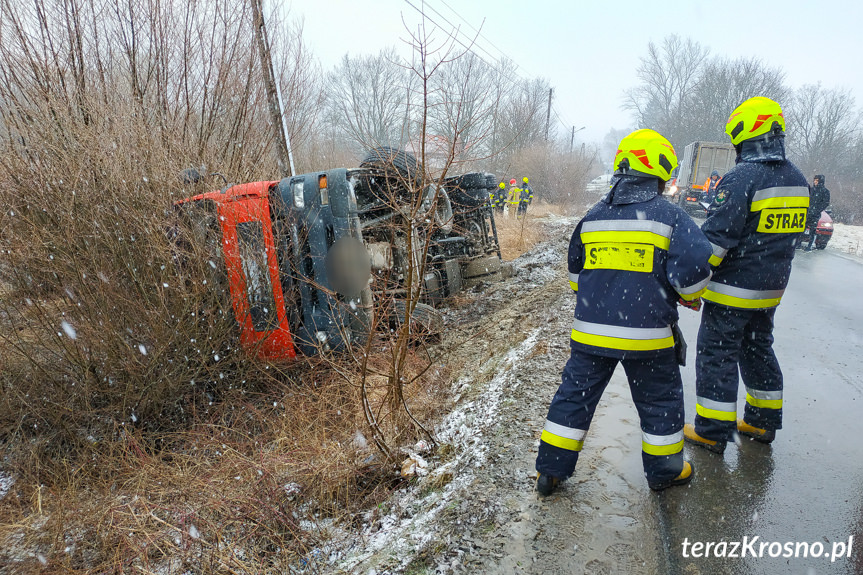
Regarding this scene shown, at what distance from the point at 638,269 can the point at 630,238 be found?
149mm

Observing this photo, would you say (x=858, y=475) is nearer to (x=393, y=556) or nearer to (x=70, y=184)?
(x=393, y=556)

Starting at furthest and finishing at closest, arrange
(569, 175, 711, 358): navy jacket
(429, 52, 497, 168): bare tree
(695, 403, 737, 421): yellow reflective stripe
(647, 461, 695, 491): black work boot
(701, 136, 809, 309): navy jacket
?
(429, 52, 497, 168): bare tree < (695, 403, 737, 421): yellow reflective stripe < (701, 136, 809, 309): navy jacket < (647, 461, 695, 491): black work boot < (569, 175, 711, 358): navy jacket

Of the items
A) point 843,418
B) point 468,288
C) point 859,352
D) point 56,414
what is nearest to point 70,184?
point 56,414

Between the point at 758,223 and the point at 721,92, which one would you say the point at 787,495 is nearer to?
the point at 758,223

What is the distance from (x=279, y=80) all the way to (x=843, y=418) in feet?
29.8

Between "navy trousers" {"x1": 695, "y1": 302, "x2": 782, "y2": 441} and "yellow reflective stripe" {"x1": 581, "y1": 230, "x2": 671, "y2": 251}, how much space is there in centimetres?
70

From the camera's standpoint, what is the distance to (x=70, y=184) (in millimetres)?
4105

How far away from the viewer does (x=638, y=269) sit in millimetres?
2193

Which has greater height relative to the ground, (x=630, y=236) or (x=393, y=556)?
(x=630, y=236)

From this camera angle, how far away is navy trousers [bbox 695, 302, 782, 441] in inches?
101

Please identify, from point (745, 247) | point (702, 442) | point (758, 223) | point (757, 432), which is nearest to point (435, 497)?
point (702, 442)

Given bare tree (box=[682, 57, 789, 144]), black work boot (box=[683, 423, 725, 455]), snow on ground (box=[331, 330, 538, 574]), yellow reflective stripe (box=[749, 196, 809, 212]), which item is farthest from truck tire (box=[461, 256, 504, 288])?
bare tree (box=[682, 57, 789, 144])

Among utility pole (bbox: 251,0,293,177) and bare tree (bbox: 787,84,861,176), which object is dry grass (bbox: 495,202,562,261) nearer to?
utility pole (bbox: 251,0,293,177)

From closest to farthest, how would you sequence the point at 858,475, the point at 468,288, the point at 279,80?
1. the point at 858,475
2. the point at 468,288
3. the point at 279,80
